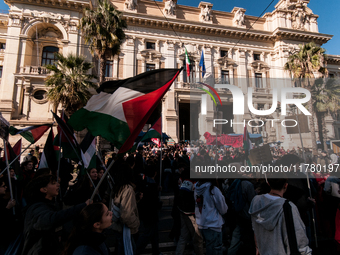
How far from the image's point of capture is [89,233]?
1723 millimetres

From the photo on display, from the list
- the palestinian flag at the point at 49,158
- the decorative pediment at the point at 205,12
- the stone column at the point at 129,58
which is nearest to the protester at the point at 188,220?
the palestinian flag at the point at 49,158

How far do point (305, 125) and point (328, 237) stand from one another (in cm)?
249

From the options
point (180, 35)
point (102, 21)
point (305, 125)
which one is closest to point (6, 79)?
point (102, 21)

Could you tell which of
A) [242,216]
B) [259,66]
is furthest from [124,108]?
[259,66]

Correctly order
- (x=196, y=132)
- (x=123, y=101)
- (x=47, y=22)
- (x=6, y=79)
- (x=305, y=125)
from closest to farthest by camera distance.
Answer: (x=123, y=101)
(x=305, y=125)
(x=6, y=79)
(x=47, y=22)
(x=196, y=132)

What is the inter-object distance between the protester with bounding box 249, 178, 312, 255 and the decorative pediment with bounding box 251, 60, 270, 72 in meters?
27.6

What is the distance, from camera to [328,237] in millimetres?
4375

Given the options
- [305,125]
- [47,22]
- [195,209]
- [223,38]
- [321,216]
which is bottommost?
[321,216]

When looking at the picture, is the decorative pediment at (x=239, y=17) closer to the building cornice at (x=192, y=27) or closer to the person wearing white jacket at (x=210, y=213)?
the building cornice at (x=192, y=27)

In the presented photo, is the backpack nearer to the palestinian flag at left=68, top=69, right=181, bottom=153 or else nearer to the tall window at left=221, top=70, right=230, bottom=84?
the palestinian flag at left=68, top=69, right=181, bottom=153

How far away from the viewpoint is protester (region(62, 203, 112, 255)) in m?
1.70

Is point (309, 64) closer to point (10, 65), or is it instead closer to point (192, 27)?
point (192, 27)

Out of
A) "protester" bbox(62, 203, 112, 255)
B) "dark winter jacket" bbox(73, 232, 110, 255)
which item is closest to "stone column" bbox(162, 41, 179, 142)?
"protester" bbox(62, 203, 112, 255)

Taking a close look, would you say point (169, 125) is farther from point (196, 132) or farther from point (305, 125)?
point (305, 125)
